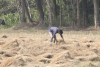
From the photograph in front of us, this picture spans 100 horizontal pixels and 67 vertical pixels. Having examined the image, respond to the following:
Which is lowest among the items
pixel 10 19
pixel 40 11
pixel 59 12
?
pixel 10 19

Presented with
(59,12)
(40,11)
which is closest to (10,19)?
(40,11)

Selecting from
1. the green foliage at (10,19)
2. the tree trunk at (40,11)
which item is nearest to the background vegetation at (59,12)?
the green foliage at (10,19)

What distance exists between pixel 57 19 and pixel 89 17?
18.4 ft

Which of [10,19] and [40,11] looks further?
[10,19]

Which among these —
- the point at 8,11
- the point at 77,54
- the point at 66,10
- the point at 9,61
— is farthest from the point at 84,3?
the point at 9,61

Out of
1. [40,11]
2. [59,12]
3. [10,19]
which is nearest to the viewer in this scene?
[40,11]

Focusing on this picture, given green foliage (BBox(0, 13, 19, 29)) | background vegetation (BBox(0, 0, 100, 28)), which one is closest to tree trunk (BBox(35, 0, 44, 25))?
background vegetation (BBox(0, 0, 100, 28))

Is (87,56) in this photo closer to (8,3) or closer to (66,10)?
(66,10)

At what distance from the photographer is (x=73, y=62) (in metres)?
5.96

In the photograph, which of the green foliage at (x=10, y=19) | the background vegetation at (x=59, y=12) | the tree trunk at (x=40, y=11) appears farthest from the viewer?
the green foliage at (x=10, y=19)

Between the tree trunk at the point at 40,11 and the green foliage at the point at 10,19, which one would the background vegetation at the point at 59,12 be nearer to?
the green foliage at the point at 10,19

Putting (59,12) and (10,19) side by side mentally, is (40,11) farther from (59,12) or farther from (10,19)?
(10,19)

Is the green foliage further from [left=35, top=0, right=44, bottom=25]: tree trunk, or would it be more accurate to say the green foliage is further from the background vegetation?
[left=35, top=0, right=44, bottom=25]: tree trunk

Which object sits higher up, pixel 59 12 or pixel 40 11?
pixel 40 11
